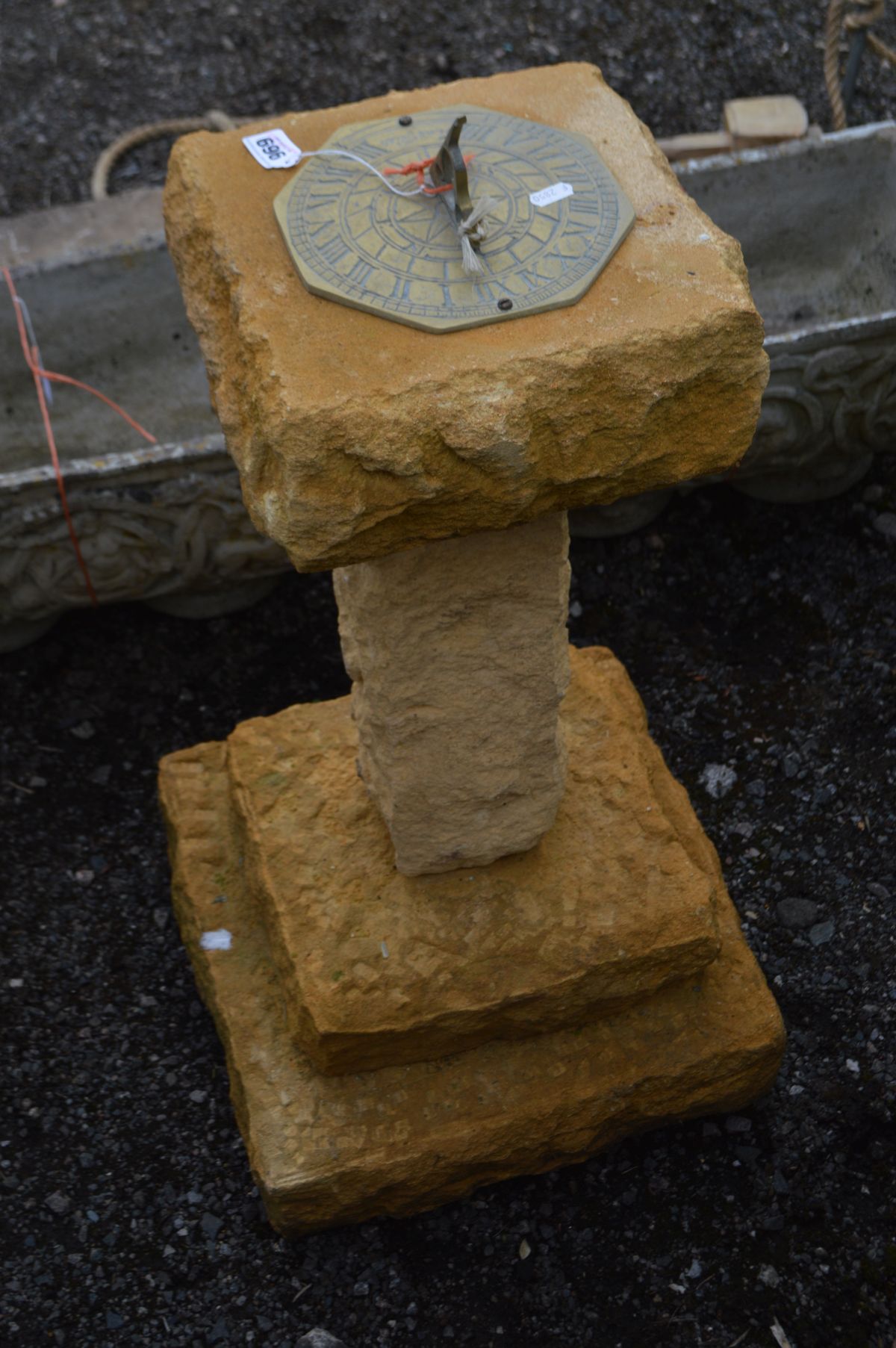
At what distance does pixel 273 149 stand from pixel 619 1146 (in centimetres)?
197

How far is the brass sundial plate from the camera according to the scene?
2.02 metres

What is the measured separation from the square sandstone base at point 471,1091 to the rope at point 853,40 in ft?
9.31

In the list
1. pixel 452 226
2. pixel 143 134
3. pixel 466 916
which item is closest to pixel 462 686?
pixel 466 916

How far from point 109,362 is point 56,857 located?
5.04ft

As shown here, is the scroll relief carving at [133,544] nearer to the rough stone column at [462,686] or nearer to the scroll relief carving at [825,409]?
the rough stone column at [462,686]

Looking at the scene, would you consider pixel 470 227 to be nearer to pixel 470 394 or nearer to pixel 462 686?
pixel 470 394

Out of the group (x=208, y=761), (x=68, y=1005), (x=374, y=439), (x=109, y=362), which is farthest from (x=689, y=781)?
(x=109, y=362)

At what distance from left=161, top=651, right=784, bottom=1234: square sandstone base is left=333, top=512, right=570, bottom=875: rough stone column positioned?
197 mm

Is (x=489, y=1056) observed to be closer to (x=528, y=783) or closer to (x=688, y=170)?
(x=528, y=783)

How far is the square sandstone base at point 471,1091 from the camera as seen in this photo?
2.65 metres

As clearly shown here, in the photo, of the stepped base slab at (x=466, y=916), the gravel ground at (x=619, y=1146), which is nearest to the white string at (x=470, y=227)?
the stepped base slab at (x=466, y=916)

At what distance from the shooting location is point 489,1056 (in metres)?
2.76

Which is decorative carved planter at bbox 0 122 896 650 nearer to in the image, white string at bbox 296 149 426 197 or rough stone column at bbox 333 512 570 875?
rough stone column at bbox 333 512 570 875

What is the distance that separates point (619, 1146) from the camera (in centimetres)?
288
